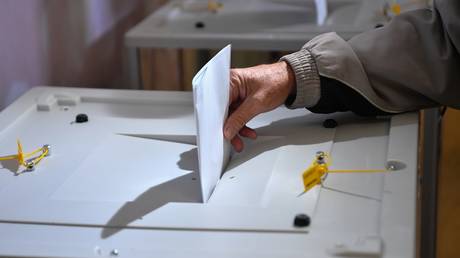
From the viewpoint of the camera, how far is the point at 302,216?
3.06 feet

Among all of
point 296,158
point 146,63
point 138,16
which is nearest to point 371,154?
point 296,158

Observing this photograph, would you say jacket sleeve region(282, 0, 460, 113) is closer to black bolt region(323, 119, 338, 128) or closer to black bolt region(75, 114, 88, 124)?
black bolt region(323, 119, 338, 128)

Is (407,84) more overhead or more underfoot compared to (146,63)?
more overhead

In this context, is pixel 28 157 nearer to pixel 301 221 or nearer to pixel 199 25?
pixel 301 221

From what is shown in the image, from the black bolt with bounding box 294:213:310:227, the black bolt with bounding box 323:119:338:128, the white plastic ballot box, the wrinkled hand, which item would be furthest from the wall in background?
the black bolt with bounding box 294:213:310:227

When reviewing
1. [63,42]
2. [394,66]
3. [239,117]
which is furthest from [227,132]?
[63,42]

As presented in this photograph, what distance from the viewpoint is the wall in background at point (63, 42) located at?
152 centimetres

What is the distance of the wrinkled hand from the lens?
119 cm

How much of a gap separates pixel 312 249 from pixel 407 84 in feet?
1.42

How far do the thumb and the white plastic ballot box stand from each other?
0.14 feet

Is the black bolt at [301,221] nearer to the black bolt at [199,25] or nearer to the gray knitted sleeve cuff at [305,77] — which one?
the gray knitted sleeve cuff at [305,77]

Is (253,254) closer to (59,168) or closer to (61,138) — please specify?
(59,168)

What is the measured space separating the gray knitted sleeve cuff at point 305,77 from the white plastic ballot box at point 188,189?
0.05 meters

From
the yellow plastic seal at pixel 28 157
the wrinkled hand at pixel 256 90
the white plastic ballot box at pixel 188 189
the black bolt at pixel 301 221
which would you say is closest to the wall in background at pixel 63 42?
the white plastic ballot box at pixel 188 189
